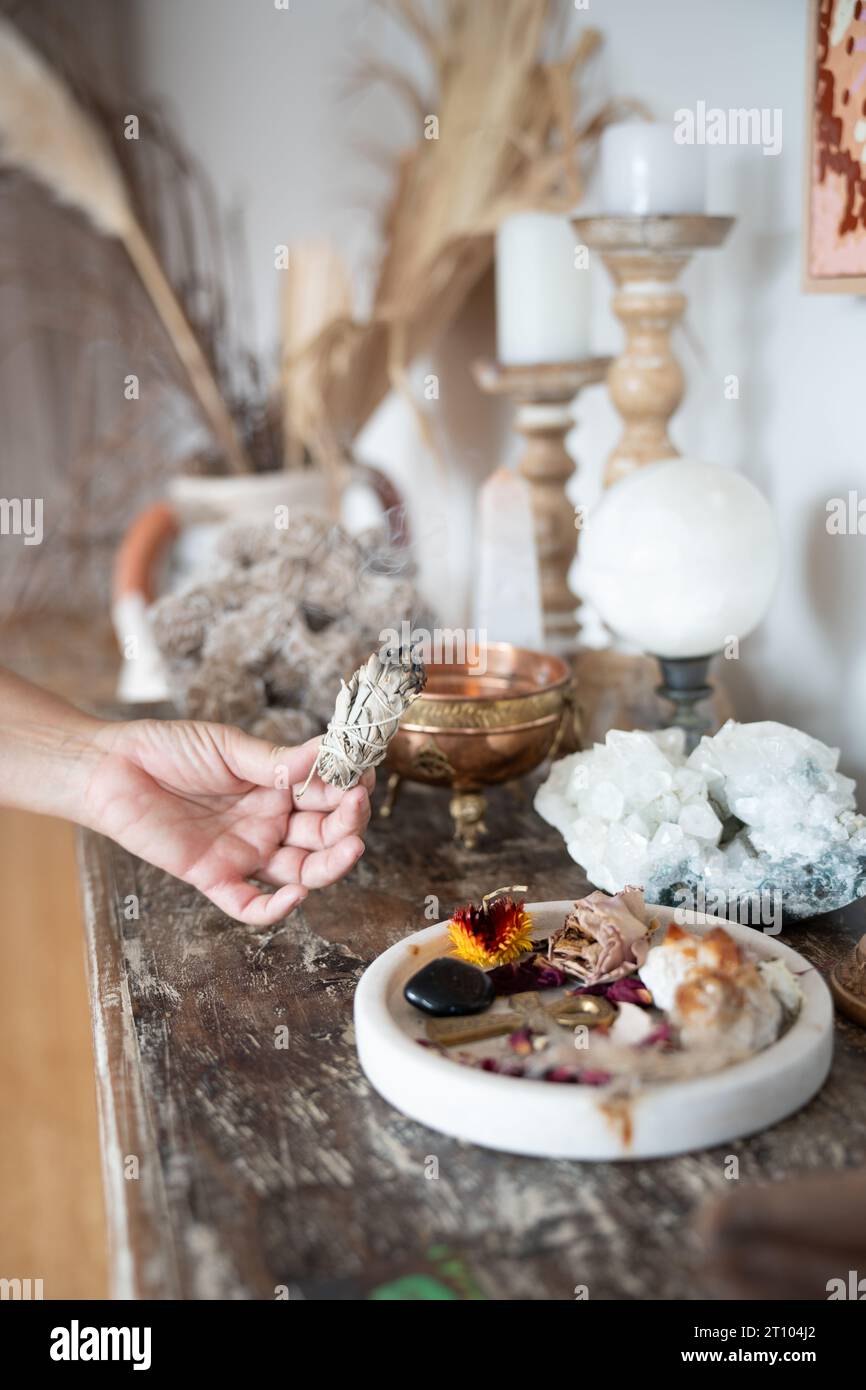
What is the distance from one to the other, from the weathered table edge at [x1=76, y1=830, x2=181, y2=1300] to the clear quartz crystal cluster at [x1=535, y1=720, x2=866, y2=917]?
0.32 meters

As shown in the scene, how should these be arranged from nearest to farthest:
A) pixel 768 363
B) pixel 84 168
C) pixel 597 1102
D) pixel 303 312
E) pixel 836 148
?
pixel 597 1102 → pixel 836 148 → pixel 768 363 → pixel 84 168 → pixel 303 312

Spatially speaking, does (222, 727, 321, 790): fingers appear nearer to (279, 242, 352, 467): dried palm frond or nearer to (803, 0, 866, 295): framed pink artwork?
(803, 0, 866, 295): framed pink artwork

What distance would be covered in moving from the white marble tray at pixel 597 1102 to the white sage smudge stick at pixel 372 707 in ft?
0.61

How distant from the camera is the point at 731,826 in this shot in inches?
33.4

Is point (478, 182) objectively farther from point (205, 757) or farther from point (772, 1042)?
point (772, 1042)

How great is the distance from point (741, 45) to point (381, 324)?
88 centimetres

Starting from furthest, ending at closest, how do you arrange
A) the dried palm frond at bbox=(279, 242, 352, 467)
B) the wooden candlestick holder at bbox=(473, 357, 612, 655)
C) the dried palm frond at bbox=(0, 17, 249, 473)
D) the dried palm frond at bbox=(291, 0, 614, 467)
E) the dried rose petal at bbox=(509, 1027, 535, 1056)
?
the dried palm frond at bbox=(279, 242, 352, 467)
the dried palm frond at bbox=(0, 17, 249, 473)
the dried palm frond at bbox=(291, 0, 614, 467)
the wooden candlestick holder at bbox=(473, 357, 612, 655)
the dried rose petal at bbox=(509, 1027, 535, 1056)

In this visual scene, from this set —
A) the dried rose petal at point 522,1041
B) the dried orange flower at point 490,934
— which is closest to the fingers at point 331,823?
the dried orange flower at point 490,934

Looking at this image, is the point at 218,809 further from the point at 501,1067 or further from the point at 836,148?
the point at 836,148

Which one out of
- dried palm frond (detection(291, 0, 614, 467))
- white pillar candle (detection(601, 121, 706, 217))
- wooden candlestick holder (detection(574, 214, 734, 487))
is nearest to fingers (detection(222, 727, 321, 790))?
wooden candlestick holder (detection(574, 214, 734, 487))

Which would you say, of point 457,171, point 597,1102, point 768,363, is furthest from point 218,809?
point 457,171

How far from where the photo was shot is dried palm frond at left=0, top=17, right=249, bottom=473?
2.04m

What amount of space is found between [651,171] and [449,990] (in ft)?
2.56

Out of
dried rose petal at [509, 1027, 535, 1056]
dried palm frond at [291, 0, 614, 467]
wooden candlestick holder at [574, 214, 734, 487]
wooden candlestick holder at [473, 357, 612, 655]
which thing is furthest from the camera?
dried palm frond at [291, 0, 614, 467]
